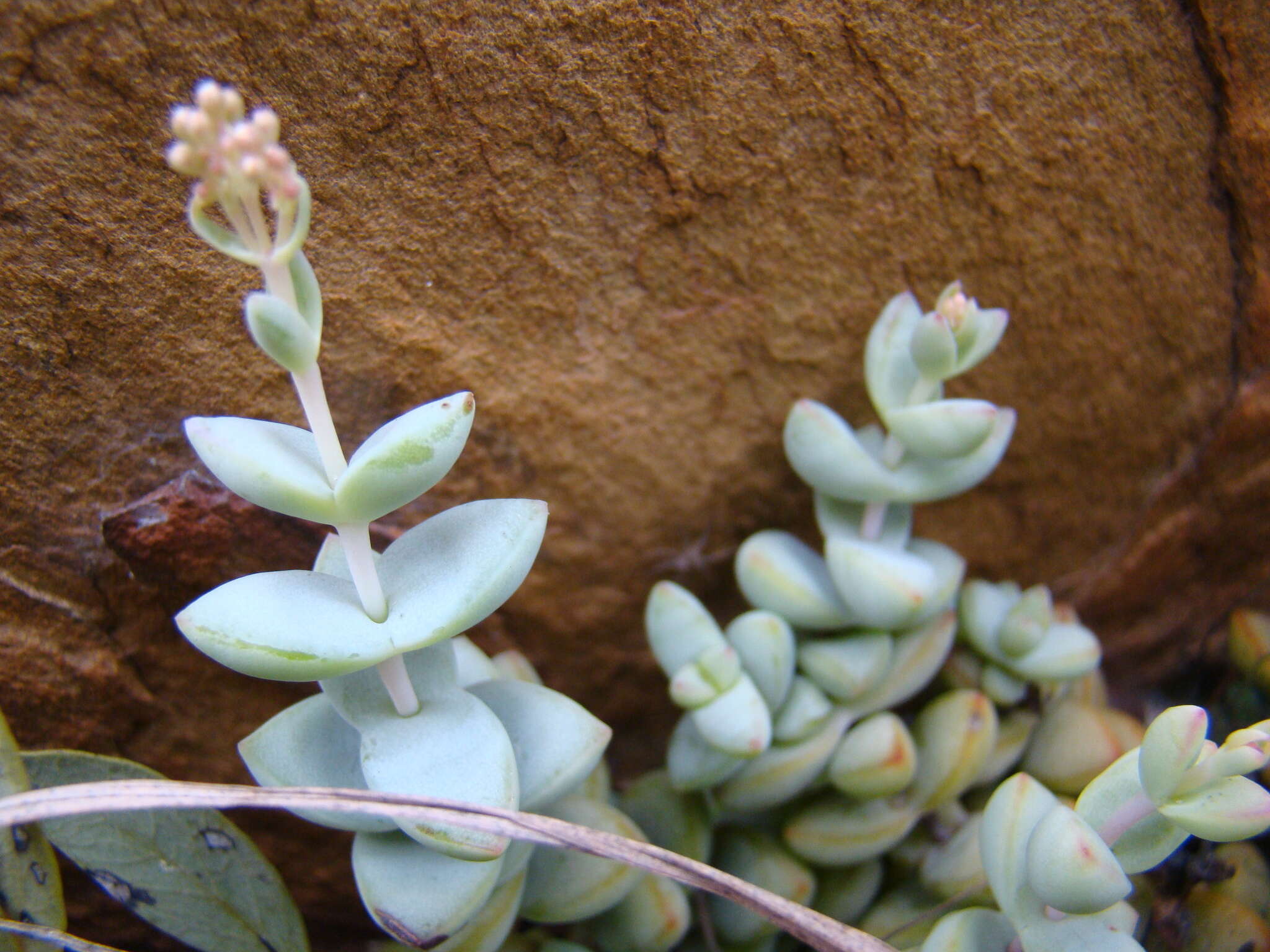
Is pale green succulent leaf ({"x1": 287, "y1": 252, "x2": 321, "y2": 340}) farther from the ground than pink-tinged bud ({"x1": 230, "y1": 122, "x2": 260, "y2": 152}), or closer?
closer

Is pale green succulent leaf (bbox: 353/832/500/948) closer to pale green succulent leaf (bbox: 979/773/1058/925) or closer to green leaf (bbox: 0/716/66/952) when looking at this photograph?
green leaf (bbox: 0/716/66/952)

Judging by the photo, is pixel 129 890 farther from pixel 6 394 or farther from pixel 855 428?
pixel 855 428

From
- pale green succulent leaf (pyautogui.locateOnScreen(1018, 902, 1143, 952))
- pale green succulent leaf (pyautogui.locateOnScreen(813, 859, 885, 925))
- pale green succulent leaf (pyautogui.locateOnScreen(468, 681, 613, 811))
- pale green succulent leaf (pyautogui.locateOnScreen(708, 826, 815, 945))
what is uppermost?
pale green succulent leaf (pyautogui.locateOnScreen(468, 681, 613, 811))

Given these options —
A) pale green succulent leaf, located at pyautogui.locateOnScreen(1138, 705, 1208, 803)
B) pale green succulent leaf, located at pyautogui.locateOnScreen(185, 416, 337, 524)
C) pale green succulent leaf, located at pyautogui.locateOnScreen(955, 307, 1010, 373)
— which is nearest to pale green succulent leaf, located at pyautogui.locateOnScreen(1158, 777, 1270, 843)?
pale green succulent leaf, located at pyautogui.locateOnScreen(1138, 705, 1208, 803)

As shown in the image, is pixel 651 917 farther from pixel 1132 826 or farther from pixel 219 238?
pixel 219 238

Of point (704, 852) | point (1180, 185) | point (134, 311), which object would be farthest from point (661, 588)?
point (1180, 185)

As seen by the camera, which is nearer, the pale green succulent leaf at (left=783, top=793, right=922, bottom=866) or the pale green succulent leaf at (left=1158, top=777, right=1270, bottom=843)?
the pale green succulent leaf at (left=1158, top=777, right=1270, bottom=843)

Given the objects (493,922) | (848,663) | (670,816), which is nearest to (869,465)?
(848,663)
